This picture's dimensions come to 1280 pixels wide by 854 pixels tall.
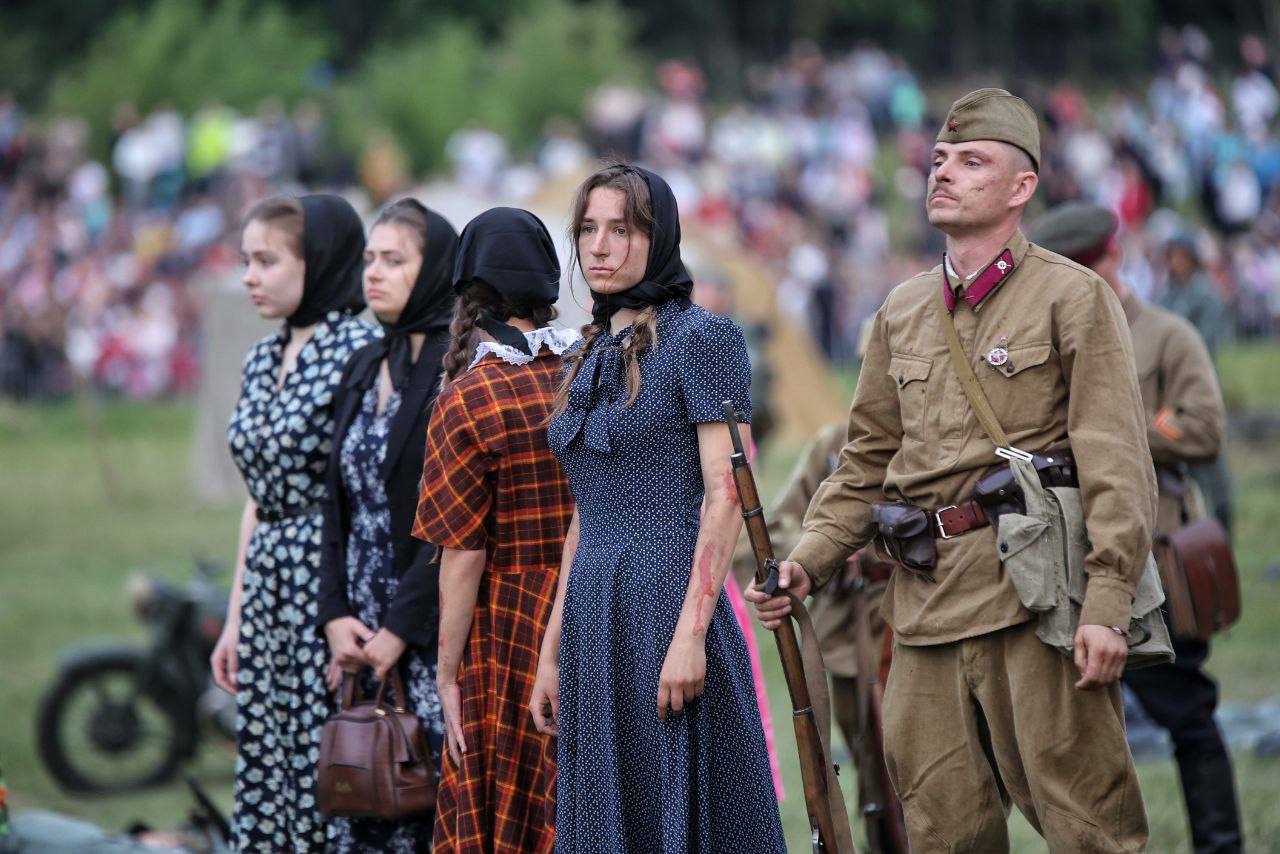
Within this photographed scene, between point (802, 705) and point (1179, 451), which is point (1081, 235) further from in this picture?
point (802, 705)

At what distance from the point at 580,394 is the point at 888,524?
75cm

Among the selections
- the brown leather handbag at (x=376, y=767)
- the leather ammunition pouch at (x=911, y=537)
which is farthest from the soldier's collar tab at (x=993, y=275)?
the brown leather handbag at (x=376, y=767)

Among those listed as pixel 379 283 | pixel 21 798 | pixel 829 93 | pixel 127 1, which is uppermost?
pixel 127 1

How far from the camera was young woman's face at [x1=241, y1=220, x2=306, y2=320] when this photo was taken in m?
5.13

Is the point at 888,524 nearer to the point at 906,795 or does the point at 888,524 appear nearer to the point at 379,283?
the point at 906,795

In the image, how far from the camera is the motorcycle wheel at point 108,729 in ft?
27.5

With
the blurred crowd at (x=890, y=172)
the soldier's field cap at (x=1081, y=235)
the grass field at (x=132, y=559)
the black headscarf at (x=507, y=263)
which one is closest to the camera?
the black headscarf at (x=507, y=263)

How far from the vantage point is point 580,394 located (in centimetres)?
399

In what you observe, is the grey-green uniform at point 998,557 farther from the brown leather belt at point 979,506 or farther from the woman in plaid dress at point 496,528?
the woman in plaid dress at point 496,528

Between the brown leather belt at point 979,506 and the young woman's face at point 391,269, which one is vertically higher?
the young woman's face at point 391,269

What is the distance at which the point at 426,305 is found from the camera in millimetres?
4898

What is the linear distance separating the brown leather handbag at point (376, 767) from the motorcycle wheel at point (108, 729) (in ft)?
13.7

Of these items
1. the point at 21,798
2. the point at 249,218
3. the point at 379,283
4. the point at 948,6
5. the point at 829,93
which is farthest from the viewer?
the point at 948,6

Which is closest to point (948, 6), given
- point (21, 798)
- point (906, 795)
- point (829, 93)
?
point (829, 93)
